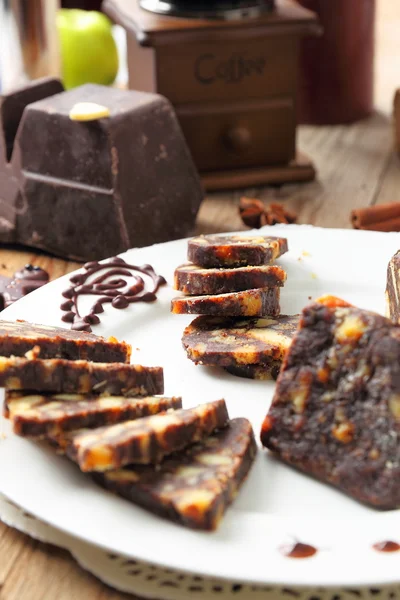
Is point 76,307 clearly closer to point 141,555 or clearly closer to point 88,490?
point 88,490

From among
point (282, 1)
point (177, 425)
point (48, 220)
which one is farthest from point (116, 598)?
point (282, 1)

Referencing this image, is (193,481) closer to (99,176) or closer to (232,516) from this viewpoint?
(232,516)

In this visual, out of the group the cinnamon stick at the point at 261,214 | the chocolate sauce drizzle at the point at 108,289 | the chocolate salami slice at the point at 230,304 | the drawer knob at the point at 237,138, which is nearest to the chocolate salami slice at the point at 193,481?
the chocolate salami slice at the point at 230,304

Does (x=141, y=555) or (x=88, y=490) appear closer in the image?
(x=141, y=555)

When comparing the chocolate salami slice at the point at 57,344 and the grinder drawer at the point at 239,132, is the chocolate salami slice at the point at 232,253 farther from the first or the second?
the grinder drawer at the point at 239,132

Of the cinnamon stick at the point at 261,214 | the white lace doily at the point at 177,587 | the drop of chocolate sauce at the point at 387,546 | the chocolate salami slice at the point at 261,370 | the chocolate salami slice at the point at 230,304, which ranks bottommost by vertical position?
the cinnamon stick at the point at 261,214

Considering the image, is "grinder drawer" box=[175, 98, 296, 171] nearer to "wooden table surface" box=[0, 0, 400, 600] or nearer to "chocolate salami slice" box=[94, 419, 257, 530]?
"wooden table surface" box=[0, 0, 400, 600]
